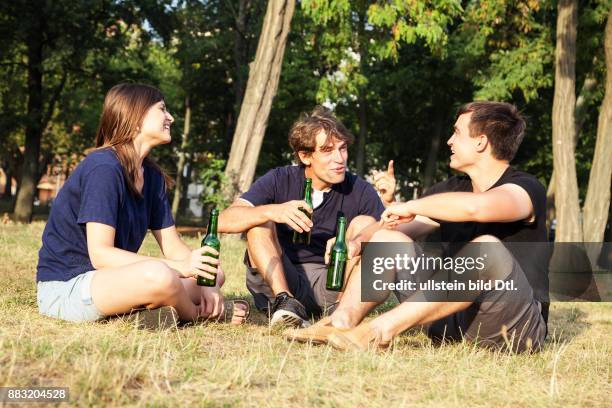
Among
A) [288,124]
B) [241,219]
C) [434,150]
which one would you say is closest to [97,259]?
[241,219]

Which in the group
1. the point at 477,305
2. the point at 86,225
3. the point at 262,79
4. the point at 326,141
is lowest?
the point at 477,305

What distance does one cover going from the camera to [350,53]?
2233 cm

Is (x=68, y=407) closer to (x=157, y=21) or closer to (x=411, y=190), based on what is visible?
(x=157, y=21)

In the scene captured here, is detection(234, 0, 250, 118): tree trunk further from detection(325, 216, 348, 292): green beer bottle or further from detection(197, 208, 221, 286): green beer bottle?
detection(197, 208, 221, 286): green beer bottle

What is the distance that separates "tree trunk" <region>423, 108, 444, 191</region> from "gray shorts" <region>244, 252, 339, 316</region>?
23983 millimetres

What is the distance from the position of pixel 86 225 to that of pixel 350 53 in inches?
713

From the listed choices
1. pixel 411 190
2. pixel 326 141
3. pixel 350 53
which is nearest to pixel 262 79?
pixel 350 53

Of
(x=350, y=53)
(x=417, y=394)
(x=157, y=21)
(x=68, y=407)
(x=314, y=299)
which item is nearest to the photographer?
(x=68, y=407)

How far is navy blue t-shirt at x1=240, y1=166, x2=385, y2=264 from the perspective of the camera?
21.1 feet

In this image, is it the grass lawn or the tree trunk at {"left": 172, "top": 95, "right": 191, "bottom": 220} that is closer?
the grass lawn

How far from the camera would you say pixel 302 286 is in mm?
6375

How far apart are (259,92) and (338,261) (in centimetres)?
1038

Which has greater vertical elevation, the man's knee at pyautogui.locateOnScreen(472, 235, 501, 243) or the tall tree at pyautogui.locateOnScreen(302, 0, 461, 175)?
the tall tree at pyautogui.locateOnScreen(302, 0, 461, 175)

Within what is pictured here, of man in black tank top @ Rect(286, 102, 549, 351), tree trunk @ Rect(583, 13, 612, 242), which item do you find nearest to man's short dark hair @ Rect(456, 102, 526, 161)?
man in black tank top @ Rect(286, 102, 549, 351)
